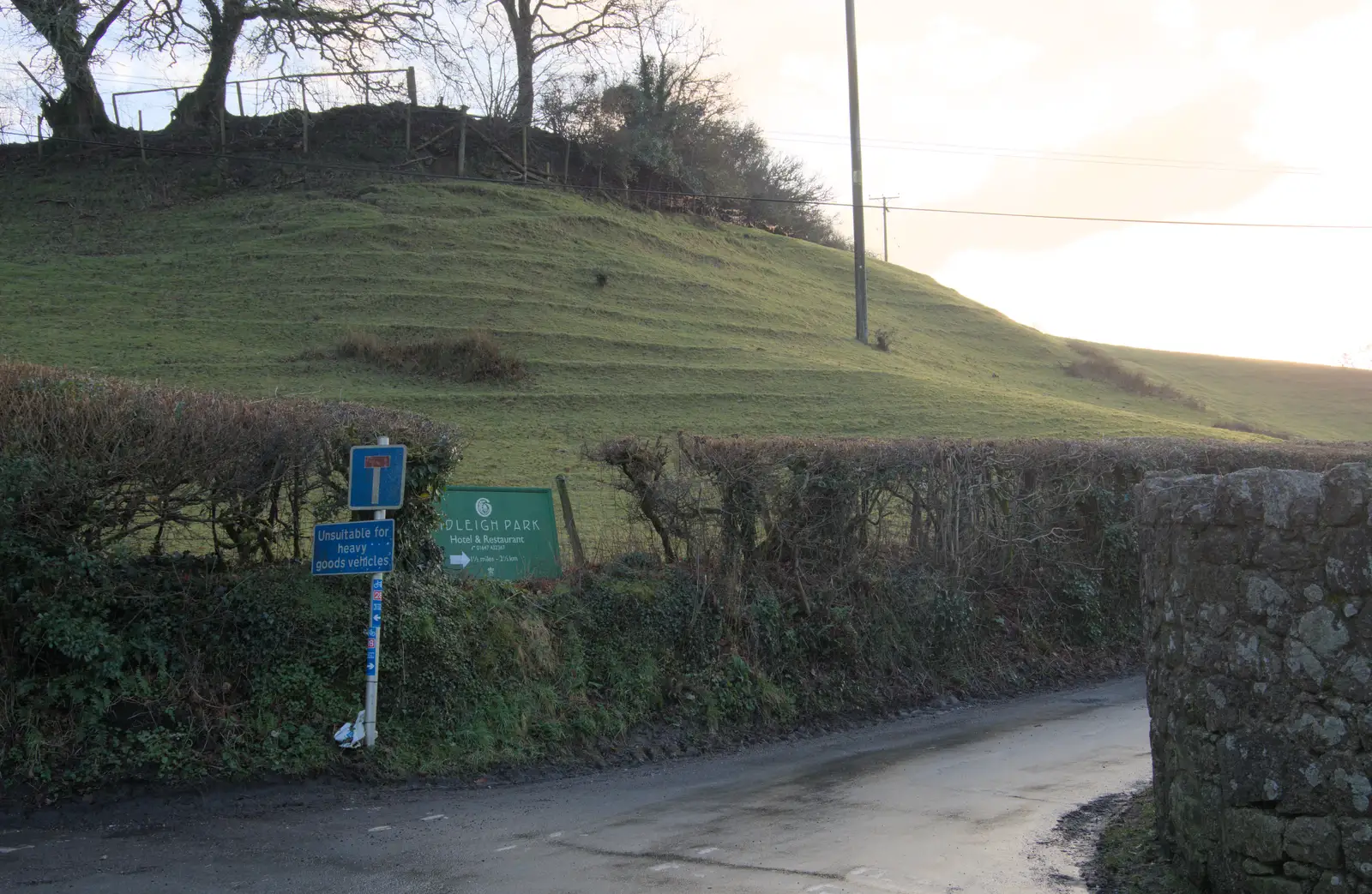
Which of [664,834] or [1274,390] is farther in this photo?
[1274,390]

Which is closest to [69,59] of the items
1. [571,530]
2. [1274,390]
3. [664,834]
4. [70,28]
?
[70,28]

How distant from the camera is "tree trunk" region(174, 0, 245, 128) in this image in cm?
3875

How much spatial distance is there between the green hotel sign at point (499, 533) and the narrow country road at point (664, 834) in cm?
280

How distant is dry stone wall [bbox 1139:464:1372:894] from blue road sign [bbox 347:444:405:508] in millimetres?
6558

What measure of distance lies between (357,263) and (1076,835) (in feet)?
112

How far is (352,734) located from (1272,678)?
7.47 metres

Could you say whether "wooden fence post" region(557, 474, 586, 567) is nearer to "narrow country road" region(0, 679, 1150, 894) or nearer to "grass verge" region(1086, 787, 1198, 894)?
"narrow country road" region(0, 679, 1150, 894)

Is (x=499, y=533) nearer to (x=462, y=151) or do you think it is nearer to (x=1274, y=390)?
(x=462, y=151)

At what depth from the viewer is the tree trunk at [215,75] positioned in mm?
38750

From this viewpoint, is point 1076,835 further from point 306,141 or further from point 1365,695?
point 306,141

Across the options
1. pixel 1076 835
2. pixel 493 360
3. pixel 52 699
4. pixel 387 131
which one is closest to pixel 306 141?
pixel 387 131

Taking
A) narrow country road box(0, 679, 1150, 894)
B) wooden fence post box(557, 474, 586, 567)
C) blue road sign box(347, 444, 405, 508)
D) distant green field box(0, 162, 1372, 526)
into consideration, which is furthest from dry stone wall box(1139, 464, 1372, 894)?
distant green field box(0, 162, 1372, 526)

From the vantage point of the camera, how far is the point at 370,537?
1018cm

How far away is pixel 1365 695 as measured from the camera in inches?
213
